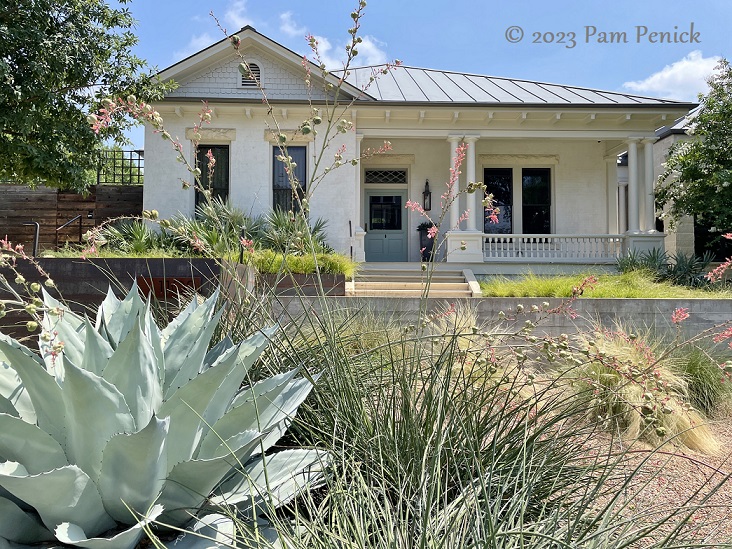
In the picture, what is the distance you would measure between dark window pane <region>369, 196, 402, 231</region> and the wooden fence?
7.07 meters

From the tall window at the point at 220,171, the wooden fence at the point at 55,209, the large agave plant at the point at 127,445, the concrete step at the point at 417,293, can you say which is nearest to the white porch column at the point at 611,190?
the concrete step at the point at 417,293

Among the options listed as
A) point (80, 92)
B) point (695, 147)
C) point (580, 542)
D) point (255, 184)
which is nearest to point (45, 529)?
point (580, 542)

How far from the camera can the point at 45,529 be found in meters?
1.39

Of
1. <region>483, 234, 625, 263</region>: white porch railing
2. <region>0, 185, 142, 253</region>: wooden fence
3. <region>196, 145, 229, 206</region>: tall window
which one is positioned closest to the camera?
<region>483, 234, 625, 263</region>: white porch railing

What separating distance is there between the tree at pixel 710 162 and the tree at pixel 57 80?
1349 centimetres

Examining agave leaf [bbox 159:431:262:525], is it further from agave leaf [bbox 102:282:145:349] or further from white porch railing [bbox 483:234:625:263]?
white porch railing [bbox 483:234:625:263]

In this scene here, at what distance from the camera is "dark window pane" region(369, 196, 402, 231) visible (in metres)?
15.5

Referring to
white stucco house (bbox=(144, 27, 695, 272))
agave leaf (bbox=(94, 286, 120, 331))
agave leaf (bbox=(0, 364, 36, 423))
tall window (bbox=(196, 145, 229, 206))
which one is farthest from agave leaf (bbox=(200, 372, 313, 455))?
tall window (bbox=(196, 145, 229, 206))

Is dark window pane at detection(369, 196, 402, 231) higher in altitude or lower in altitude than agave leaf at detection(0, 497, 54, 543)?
higher

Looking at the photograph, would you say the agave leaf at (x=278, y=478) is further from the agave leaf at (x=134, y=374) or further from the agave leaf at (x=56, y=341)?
the agave leaf at (x=56, y=341)

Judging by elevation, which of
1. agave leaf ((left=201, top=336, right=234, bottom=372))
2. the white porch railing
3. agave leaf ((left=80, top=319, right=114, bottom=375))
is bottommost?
agave leaf ((left=201, top=336, right=234, bottom=372))

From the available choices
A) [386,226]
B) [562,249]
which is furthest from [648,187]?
[386,226]

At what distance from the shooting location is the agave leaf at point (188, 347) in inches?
66.9

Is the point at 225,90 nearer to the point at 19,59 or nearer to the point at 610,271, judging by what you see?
the point at 19,59
